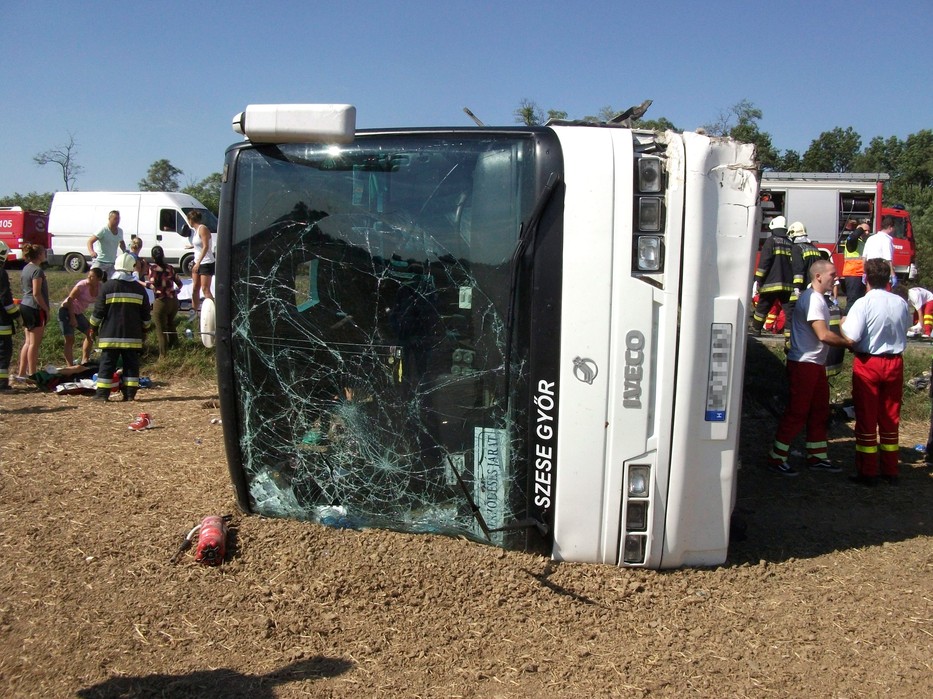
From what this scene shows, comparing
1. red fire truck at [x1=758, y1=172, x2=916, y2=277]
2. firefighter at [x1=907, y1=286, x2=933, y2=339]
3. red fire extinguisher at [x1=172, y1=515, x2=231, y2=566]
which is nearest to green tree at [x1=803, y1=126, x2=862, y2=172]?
red fire truck at [x1=758, y1=172, x2=916, y2=277]

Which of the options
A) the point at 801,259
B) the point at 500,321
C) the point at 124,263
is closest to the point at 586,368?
the point at 500,321

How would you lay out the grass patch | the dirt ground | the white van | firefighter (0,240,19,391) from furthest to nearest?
the white van, the grass patch, firefighter (0,240,19,391), the dirt ground

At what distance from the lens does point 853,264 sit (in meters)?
16.7

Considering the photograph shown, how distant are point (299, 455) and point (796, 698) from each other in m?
2.59

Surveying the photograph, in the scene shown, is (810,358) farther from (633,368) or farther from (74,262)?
(74,262)

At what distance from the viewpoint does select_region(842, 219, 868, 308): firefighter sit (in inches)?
463

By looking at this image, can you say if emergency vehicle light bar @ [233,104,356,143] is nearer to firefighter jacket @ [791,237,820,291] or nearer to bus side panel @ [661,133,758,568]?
bus side panel @ [661,133,758,568]

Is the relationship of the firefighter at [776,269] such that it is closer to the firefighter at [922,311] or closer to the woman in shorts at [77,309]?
the firefighter at [922,311]

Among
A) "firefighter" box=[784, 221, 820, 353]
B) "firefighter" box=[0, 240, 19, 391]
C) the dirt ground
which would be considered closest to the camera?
the dirt ground

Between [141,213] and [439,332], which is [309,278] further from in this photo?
[141,213]

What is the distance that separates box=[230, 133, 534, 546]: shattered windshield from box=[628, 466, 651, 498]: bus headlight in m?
0.53

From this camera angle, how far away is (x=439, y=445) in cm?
389

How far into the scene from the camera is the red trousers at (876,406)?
6082mm

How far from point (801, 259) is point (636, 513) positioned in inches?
289
